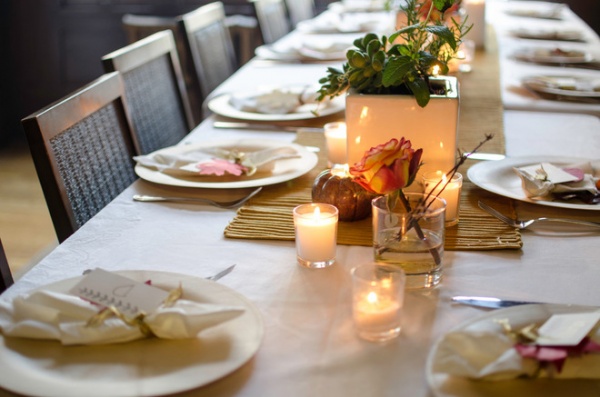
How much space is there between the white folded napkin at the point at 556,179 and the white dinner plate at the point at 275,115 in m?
0.60

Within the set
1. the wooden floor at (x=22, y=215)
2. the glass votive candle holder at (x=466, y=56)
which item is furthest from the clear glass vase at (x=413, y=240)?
the wooden floor at (x=22, y=215)

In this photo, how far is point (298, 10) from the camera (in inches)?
157

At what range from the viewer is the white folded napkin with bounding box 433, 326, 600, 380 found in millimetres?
750

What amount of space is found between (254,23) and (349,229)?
3524mm

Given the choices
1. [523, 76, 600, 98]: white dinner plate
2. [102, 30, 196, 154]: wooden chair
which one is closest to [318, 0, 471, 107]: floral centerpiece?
[102, 30, 196, 154]: wooden chair

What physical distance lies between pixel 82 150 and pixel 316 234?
690mm

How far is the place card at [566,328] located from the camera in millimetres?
782

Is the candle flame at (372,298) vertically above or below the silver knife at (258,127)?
above

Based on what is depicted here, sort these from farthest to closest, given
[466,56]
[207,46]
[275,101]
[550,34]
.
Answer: [550,34] < [207,46] < [466,56] < [275,101]

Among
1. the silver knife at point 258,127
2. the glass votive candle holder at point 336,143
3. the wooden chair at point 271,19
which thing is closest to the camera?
the glass votive candle holder at point 336,143

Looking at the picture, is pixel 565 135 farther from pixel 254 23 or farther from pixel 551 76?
pixel 254 23

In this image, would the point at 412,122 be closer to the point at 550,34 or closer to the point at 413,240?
the point at 413,240

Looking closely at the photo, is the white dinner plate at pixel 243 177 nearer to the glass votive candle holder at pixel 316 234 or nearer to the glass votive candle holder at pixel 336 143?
the glass votive candle holder at pixel 336 143

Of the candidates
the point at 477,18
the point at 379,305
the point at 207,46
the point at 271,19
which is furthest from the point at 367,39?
the point at 271,19
